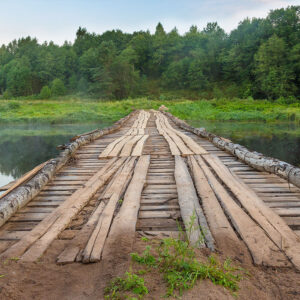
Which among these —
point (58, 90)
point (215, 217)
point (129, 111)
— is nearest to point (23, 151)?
point (215, 217)

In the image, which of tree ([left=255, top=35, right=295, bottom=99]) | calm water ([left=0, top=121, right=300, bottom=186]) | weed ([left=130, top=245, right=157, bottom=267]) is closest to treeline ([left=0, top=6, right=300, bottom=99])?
tree ([left=255, top=35, right=295, bottom=99])

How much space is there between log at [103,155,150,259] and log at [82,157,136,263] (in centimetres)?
4

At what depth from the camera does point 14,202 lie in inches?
102

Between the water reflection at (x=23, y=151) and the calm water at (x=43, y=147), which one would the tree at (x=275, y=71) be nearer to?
the calm water at (x=43, y=147)

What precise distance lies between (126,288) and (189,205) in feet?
4.12

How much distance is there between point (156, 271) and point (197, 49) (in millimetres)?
56956

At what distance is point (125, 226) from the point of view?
7.19ft

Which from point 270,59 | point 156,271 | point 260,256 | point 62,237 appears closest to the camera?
point 156,271

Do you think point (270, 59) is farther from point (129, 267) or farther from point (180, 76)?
point (129, 267)

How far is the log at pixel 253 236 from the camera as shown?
1755 millimetres

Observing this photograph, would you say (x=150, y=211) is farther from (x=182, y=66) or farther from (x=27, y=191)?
(x=182, y=66)

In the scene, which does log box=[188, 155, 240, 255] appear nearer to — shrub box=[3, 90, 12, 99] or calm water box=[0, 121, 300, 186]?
calm water box=[0, 121, 300, 186]

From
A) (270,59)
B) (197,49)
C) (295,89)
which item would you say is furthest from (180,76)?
(295,89)

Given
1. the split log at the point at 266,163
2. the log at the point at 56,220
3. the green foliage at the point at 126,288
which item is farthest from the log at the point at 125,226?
the split log at the point at 266,163
